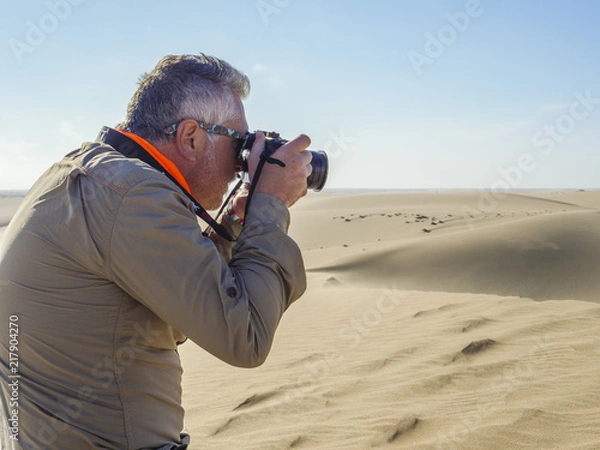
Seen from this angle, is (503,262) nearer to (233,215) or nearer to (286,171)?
(233,215)

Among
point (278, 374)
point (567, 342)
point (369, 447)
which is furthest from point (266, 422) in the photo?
point (567, 342)

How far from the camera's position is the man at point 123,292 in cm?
130

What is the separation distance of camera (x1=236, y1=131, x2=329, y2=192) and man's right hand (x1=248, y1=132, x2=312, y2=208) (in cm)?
5

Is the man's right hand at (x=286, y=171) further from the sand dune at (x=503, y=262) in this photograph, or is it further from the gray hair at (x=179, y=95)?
the sand dune at (x=503, y=262)

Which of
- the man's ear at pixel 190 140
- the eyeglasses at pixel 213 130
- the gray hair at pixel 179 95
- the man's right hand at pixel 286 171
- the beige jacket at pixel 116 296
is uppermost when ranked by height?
the gray hair at pixel 179 95

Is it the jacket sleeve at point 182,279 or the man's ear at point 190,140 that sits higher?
the man's ear at point 190,140

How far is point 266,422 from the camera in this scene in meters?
3.99

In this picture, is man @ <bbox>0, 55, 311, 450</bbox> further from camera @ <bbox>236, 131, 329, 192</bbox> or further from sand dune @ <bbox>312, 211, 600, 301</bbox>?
sand dune @ <bbox>312, 211, 600, 301</bbox>

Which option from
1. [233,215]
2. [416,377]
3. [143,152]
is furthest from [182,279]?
[416,377]

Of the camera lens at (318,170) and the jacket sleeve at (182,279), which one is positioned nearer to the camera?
the jacket sleeve at (182,279)

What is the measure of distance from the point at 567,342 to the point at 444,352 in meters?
1.02

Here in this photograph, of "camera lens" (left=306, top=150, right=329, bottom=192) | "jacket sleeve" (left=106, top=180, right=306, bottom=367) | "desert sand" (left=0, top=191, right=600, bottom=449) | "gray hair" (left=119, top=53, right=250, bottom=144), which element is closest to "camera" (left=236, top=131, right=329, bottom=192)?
"camera lens" (left=306, top=150, right=329, bottom=192)

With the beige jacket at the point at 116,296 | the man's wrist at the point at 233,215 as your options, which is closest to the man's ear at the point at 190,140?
the beige jacket at the point at 116,296

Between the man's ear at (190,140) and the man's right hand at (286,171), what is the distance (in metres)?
0.15
